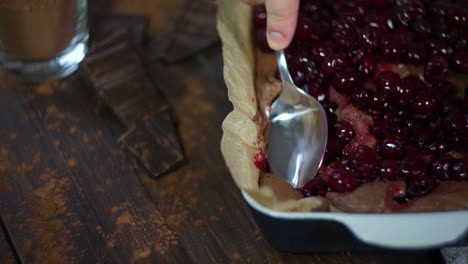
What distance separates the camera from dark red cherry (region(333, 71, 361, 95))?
1.05 meters

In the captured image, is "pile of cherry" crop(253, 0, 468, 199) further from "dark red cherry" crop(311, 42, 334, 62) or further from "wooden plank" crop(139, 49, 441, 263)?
"wooden plank" crop(139, 49, 441, 263)

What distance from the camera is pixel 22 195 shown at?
40.2 inches

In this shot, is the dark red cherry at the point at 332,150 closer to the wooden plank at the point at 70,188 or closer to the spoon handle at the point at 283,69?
the spoon handle at the point at 283,69

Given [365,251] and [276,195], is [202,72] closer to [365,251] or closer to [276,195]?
[276,195]

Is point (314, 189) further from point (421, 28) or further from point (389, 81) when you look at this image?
point (421, 28)

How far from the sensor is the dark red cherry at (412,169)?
0.93 meters

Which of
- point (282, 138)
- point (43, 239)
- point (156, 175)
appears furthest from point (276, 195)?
point (43, 239)

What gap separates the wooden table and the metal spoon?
0.12m

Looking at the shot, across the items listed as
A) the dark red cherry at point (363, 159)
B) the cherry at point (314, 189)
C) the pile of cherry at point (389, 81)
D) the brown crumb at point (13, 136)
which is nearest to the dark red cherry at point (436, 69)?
the pile of cherry at point (389, 81)

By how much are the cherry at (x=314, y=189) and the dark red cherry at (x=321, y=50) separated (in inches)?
10.8

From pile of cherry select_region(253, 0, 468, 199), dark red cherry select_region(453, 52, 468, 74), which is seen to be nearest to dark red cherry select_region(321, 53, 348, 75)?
pile of cherry select_region(253, 0, 468, 199)

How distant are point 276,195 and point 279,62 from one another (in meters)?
0.27

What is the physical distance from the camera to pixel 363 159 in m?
0.95

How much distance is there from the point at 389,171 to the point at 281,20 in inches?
12.3
